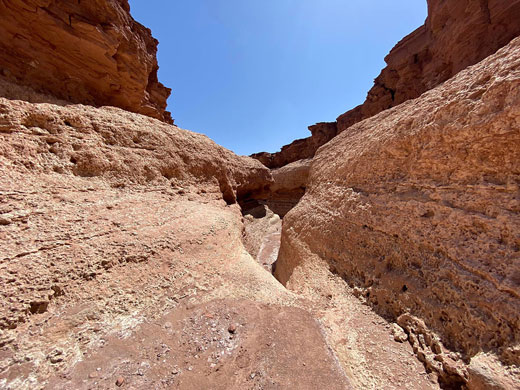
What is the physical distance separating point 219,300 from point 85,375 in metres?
1.18

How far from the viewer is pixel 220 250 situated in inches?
130

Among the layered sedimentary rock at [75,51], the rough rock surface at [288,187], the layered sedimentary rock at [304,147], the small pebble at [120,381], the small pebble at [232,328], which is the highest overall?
the layered sedimentary rock at [304,147]

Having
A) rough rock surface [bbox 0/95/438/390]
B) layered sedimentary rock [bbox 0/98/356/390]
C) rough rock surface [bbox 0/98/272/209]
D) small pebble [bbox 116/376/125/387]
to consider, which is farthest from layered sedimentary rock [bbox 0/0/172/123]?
small pebble [bbox 116/376/125/387]

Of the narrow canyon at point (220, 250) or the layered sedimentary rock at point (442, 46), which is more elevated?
the layered sedimentary rock at point (442, 46)

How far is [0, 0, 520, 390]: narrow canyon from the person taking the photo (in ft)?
5.47

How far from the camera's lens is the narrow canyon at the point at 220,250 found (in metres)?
1.67

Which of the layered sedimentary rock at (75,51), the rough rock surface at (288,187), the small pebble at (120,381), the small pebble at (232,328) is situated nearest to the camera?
the small pebble at (120,381)

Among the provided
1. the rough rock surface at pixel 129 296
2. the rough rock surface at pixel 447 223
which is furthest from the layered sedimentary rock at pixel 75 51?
the rough rock surface at pixel 447 223

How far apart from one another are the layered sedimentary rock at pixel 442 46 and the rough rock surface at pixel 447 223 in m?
10.7

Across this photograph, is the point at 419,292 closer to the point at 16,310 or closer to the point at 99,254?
the point at 99,254

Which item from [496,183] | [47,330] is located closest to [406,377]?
[496,183]

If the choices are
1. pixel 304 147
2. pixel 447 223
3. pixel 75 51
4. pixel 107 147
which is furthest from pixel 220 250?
pixel 304 147

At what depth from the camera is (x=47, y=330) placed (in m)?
1.67

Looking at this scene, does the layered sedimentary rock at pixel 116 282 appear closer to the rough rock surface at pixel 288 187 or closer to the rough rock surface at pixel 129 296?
the rough rock surface at pixel 129 296
